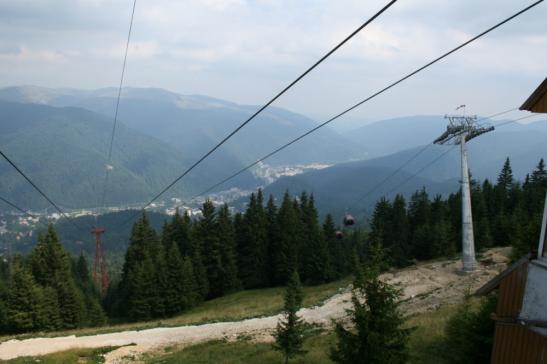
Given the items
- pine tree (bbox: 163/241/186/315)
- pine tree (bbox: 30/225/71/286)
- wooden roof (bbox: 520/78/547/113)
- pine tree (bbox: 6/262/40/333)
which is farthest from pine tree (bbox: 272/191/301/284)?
wooden roof (bbox: 520/78/547/113)

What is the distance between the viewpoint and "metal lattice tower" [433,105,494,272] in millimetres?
34375

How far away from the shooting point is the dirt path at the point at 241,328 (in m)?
30.7

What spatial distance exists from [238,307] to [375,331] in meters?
40.4

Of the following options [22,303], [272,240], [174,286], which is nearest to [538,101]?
[22,303]

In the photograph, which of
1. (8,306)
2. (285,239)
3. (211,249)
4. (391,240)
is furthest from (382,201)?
(8,306)

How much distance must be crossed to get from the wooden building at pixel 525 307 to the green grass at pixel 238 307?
103 ft

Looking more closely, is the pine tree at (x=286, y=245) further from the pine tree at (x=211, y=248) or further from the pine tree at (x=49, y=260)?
the pine tree at (x=49, y=260)

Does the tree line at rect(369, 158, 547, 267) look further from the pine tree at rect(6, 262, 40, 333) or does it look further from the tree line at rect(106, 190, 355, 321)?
the pine tree at rect(6, 262, 40, 333)

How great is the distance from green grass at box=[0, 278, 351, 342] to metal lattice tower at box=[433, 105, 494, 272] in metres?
13.6

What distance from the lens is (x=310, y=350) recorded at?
24969 mm

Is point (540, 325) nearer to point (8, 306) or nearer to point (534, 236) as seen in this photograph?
point (534, 236)

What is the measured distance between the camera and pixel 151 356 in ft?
92.5

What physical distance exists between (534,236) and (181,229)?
63.7m

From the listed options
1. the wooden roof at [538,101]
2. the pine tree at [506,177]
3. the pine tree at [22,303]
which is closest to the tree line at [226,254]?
the pine tree at [22,303]
